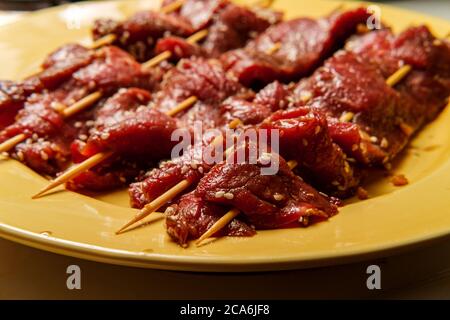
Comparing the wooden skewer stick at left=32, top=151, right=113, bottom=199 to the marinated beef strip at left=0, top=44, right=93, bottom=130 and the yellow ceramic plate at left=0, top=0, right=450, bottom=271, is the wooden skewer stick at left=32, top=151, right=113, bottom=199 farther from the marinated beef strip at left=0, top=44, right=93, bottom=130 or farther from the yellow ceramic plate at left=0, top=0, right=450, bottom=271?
the marinated beef strip at left=0, top=44, right=93, bottom=130

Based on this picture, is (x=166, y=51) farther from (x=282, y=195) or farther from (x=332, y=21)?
(x=282, y=195)

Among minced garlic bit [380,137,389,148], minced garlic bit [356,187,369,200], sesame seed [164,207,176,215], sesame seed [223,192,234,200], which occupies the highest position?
sesame seed [223,192,234,200]

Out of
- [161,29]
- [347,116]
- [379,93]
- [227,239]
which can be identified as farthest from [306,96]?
[161,29]

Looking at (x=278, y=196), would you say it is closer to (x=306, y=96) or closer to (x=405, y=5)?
(x=306, y=96)

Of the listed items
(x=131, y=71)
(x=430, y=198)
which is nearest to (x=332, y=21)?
(x=131, y=71)

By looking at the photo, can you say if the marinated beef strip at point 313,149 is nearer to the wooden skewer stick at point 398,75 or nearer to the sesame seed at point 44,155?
the wooden skewer stick at point 398,75

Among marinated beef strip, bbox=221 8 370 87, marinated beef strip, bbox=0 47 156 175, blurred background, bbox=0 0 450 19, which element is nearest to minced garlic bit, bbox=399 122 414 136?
marinated beef strip, bbox=221 8 370 87
